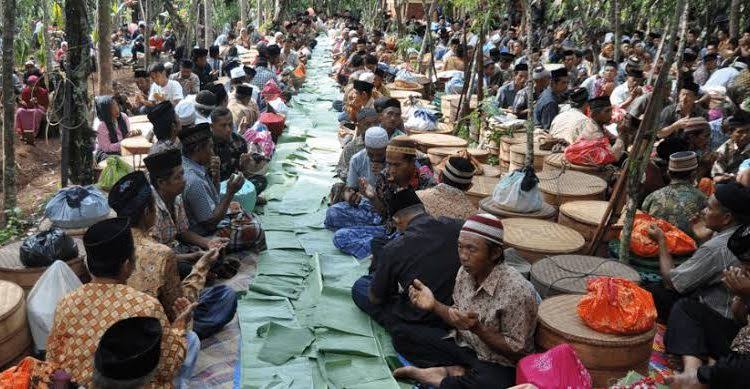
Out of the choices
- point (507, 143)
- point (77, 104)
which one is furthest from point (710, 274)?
point (77, 104)

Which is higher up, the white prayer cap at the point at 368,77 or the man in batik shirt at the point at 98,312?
the white prayer cap at the point at 368,77

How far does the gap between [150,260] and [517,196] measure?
8.78ft

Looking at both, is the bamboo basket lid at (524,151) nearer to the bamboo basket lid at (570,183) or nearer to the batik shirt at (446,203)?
the bamboo basket lid at (570,183)

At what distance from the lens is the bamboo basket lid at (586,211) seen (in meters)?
4.58

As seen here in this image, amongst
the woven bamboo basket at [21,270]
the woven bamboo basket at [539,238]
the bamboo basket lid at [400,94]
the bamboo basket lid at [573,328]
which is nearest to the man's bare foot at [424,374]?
the bamboo basket lid at [573,328]

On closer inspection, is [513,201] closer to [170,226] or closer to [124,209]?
[170,226]

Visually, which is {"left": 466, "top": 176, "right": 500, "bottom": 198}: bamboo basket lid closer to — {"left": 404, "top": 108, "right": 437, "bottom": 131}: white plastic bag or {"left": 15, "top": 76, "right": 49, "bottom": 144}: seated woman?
{"left": 404, "top": 108, "right": 437, "bottom": 131}: white plastic bag

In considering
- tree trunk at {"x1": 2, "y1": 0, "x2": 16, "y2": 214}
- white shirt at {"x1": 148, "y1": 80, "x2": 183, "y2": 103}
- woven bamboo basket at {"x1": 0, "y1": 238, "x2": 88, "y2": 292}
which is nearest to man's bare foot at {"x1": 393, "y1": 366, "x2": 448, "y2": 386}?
woven bamboo basket at {"x1": 0, "y1": 238, "x2": 88, "y2": 292}

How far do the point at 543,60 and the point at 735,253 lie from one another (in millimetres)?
11476

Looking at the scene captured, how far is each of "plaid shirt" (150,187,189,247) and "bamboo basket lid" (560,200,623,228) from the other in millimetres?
2748

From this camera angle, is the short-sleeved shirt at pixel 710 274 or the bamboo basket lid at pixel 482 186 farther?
the bamboo basket lid at pixel 482 186

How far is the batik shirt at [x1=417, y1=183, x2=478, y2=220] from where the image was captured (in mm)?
4414

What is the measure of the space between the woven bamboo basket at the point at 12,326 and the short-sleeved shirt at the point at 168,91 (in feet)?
18.7

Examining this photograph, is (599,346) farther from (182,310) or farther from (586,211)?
(182,310)
